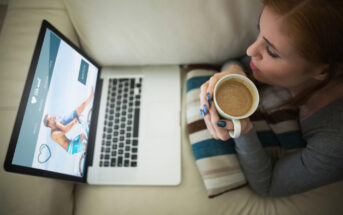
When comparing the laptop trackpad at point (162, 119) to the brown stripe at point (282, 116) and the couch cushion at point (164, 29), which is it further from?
the brown stripe at point (282, 116)

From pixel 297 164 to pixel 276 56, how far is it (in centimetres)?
43

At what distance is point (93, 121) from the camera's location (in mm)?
925

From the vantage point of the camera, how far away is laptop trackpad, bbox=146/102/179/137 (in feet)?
3.06

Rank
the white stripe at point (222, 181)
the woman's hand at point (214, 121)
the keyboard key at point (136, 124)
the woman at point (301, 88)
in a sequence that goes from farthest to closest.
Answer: the keyboard key at point (136, 124) → the white stripe at point (222, 181) → the woman's hand at point (214, 121) → the woman at point (301, 88)

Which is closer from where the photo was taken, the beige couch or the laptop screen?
the laptop screen

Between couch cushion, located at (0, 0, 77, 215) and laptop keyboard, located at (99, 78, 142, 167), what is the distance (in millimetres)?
229

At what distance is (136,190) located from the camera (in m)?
0.88

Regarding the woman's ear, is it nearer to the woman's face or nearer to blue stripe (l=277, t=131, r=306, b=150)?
the woman's face

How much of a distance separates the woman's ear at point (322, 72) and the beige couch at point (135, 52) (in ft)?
1.05

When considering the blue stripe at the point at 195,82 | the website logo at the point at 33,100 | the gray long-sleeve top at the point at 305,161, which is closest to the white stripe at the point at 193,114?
the blue stripe at the point at 195,82

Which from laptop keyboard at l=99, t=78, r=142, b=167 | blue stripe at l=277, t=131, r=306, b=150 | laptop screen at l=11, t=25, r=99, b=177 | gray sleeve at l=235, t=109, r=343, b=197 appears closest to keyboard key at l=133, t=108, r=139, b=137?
laptop keyboard at l=99, t=78, r=142, b=167

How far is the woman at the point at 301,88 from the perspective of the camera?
533 millimetres

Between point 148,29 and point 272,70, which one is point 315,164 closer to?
point 272,70

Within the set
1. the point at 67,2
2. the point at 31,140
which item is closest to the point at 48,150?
the point at 31,140
